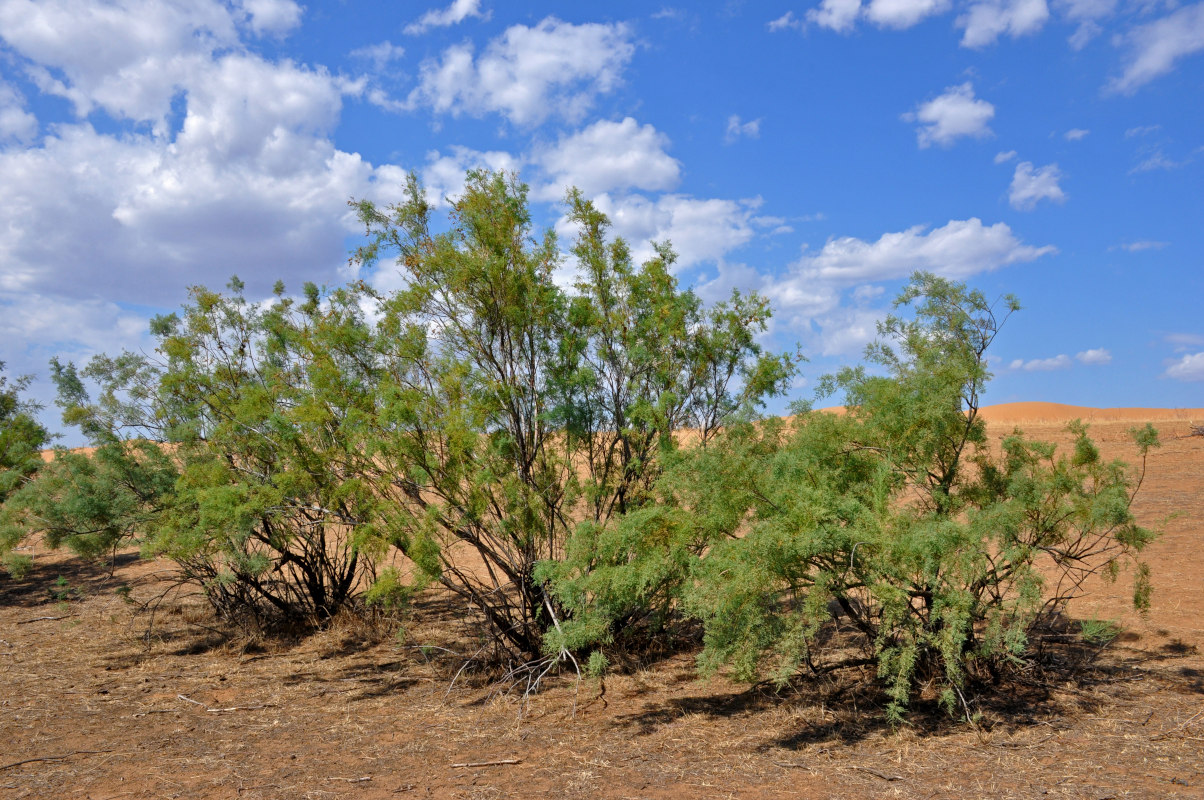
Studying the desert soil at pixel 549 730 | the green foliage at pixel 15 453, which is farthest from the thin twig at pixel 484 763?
the green foliage at pixel 15 453

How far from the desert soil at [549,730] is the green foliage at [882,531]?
67 cm

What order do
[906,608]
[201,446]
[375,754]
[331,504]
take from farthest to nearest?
1. [201,446]
2. [331,504]
3. [375,754]
4. [906,608]

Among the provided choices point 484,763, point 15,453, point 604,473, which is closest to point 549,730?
point 484,763

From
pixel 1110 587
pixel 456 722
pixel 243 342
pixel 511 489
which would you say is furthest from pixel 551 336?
pixel 1110 587

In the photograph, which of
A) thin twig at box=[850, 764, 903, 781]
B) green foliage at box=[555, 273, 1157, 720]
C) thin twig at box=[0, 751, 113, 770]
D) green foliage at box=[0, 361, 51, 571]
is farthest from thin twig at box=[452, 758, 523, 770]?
green foliage at box=[0, 361, 51, 571]

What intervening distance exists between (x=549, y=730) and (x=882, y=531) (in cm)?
396

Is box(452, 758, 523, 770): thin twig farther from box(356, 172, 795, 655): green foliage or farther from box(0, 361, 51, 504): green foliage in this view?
box(0, 361, 51, 504): green foliage

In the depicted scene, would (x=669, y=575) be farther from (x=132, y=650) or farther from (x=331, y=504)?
(x=132, y=650)

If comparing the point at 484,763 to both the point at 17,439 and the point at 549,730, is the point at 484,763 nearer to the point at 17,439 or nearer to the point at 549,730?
the point at 549,730

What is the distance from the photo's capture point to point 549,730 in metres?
7.59

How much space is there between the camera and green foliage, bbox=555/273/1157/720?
20.4 ft

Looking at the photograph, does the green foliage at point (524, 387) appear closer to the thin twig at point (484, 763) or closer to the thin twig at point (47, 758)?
the thin twig at point (484, 763)

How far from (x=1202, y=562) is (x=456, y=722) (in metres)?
12.9

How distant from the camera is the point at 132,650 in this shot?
11.5 metres
